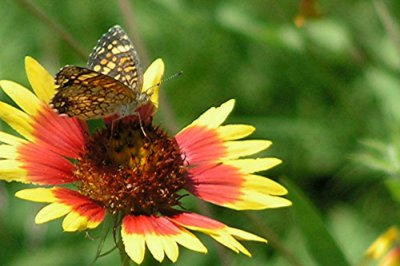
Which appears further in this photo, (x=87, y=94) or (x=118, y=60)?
(x=118, y=60)

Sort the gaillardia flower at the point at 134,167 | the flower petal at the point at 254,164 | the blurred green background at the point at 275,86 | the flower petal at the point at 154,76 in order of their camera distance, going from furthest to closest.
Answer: the blurred green background at the point at 275,86, the flower petal at the point at 154,76, the flower petal at the point at 254,164, the gaillardia flower at the point at 134,167

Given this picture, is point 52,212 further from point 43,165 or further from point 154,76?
point 154,76

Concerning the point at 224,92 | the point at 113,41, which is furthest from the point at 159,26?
the point at 113,41

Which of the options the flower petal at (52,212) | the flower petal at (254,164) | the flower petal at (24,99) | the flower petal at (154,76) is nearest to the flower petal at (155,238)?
the flower petal at (52,212)

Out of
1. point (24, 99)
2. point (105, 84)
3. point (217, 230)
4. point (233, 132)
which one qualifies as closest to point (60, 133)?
point (24, 99)

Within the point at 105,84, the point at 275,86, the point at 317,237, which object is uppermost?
the point at 105,84

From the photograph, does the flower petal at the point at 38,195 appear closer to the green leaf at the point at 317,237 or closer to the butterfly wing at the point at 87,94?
the butterfly wing at the point at 87,94
